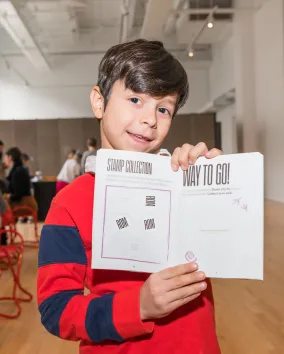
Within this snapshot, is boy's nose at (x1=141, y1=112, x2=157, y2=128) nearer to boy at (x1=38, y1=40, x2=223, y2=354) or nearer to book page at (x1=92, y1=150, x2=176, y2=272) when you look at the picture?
boy at (x1=38, y1=40, x2=223, y2=354)

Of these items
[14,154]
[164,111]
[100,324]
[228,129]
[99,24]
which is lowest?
[100,324]

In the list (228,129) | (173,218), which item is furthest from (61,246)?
(228,129)

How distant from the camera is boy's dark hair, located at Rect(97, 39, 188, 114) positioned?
0.97 m

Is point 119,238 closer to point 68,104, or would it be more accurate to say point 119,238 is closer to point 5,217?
point 5,217

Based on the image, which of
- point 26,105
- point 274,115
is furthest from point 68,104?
point 274,115

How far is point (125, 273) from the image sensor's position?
3.13 feet

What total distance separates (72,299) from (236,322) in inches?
117

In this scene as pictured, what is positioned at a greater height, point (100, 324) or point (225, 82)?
point (225, 82)

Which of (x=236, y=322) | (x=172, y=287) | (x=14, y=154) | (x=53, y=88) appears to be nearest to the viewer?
(x=172, y=287)

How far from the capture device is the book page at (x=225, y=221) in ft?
2.79

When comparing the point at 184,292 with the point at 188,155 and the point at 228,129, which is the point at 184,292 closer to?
the point at 188,155

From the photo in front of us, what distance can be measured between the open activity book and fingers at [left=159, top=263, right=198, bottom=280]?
0.02 meters

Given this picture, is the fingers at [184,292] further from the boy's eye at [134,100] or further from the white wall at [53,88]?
the white wall at [53,88]

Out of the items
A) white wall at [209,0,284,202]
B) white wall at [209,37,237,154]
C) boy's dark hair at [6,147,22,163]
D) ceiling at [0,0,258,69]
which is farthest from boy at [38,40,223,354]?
white wall at [209,37,237,154]
